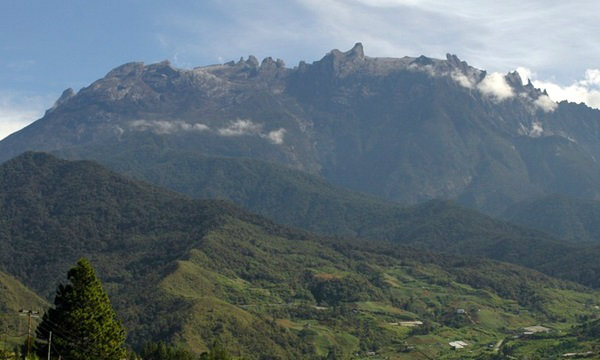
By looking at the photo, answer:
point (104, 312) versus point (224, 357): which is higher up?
point (104, 312)

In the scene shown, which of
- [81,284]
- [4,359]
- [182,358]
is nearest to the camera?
[81,284]

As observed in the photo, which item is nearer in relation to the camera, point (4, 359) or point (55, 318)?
point (55, 318)

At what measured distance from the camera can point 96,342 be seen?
9250 centimetres

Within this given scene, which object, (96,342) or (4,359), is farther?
(4,359)

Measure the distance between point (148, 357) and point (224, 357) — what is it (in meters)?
16.1

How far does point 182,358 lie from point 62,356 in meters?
68.8

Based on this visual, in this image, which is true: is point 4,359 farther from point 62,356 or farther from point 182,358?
point 182,358

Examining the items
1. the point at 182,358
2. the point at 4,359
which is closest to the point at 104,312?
the point at 4,359

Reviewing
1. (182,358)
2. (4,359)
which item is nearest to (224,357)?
(182,358)

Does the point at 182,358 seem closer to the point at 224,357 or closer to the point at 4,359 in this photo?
the point at 224,357

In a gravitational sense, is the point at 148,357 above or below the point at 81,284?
below

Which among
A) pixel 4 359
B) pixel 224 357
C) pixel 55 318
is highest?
pixel 55 318

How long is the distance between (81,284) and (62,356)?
28.7ft

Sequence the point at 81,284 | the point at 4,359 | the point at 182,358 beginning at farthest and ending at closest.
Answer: the point at 182,358, the point at 4,359, the point at 81,284
